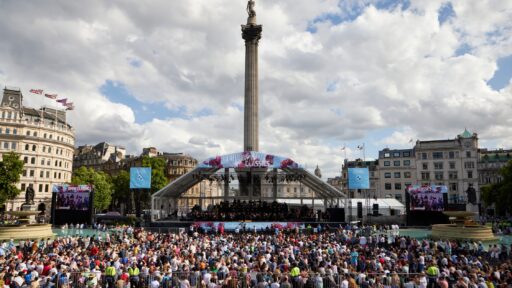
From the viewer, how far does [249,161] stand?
39.3 meters

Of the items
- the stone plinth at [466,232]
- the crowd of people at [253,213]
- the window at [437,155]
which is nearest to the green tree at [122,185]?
the crowd of people at [253,213]

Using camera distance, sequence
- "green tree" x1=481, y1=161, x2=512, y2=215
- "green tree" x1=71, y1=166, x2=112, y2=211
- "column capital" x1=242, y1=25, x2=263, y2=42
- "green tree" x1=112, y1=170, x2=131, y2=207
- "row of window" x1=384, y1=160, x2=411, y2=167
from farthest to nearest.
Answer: "row of window" x1=384, y1=160, x2=411, y2=167 < "green tree" x1=112, y1=170, x2=131, y2=207 < "green tree" x1=71, y1=166, x2=112, y2=211 < "column capital" x1=242, y1=25, x2=263, y2=42 < "green tree" x1=481, y1=161, x2=512, y2=215

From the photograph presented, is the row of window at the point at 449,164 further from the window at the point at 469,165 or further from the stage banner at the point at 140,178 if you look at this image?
the stage banner at the point at 140,178

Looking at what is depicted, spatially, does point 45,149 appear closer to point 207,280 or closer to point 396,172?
point 207,280

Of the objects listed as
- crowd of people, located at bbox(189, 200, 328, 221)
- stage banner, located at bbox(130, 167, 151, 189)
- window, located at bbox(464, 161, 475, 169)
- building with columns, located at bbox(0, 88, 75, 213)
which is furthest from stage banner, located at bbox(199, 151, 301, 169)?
window, located at bbox(464, 161, 475, 169)

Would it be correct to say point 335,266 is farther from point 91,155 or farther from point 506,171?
point 91,155

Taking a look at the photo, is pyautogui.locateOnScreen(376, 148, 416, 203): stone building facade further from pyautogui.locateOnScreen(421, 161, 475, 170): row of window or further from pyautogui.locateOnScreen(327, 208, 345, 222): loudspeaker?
pyautogui.locateOnScreen(327, 208, 345, 222): loudspeaker

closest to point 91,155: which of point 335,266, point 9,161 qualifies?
point 9,161

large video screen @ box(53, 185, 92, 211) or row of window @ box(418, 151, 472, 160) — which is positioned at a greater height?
row of window @ box(418, 151, 472, 160)

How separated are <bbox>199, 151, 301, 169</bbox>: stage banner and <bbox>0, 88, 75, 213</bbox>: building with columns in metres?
46.3

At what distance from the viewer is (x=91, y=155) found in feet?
369

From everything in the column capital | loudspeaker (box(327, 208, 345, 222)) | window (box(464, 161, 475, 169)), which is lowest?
loudspeaker (box(327, 208, 345, 222))

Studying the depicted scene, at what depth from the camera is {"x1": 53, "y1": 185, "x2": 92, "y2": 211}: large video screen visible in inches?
1649

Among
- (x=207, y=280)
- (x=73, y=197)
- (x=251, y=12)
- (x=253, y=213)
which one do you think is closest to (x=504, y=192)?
(x=253, y=213)
